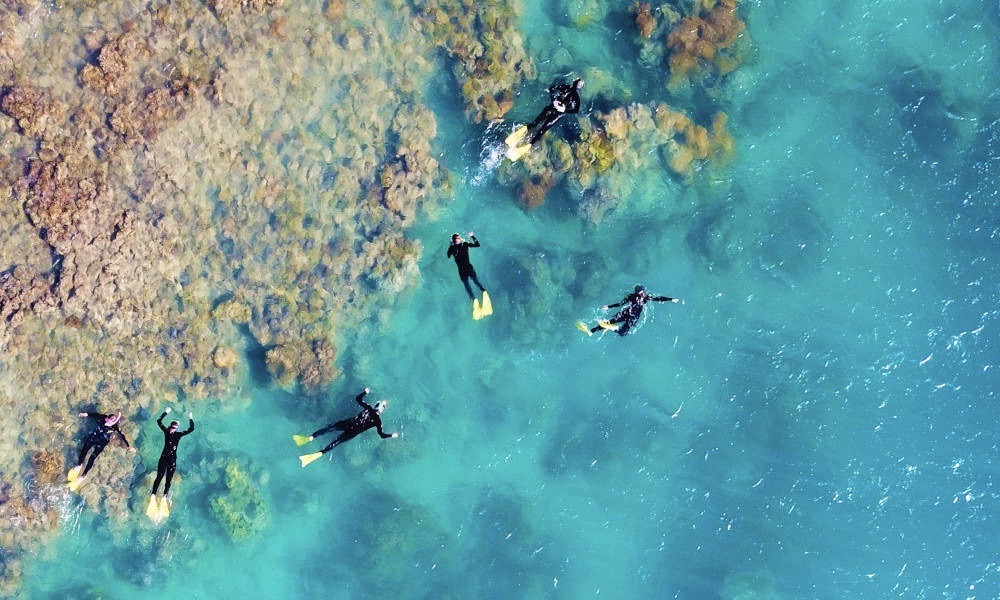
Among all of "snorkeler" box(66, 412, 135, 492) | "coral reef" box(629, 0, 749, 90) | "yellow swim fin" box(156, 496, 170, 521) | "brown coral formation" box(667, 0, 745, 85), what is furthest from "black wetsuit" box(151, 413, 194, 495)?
"brown coral formation" box(667, 0, 745, 85)

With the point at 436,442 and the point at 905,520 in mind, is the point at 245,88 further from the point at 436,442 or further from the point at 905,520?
the point at 905,520

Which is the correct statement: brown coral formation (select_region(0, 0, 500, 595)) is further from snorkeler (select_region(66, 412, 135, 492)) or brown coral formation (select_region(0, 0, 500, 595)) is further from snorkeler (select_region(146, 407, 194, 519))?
snorkeler (select_region(146, 407, 194, 519))

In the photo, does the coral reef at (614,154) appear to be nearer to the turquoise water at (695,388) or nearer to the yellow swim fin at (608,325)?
the turquoise water at (695,388)

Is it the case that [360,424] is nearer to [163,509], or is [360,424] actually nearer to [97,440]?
[163,509]

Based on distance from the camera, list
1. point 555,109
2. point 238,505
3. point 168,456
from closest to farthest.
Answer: point 168,456 < point 555,109 < point 238,505

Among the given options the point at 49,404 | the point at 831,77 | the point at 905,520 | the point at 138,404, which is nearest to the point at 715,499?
the point at 905,520

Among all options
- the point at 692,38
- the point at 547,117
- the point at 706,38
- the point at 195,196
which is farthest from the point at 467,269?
the point at 706,38
